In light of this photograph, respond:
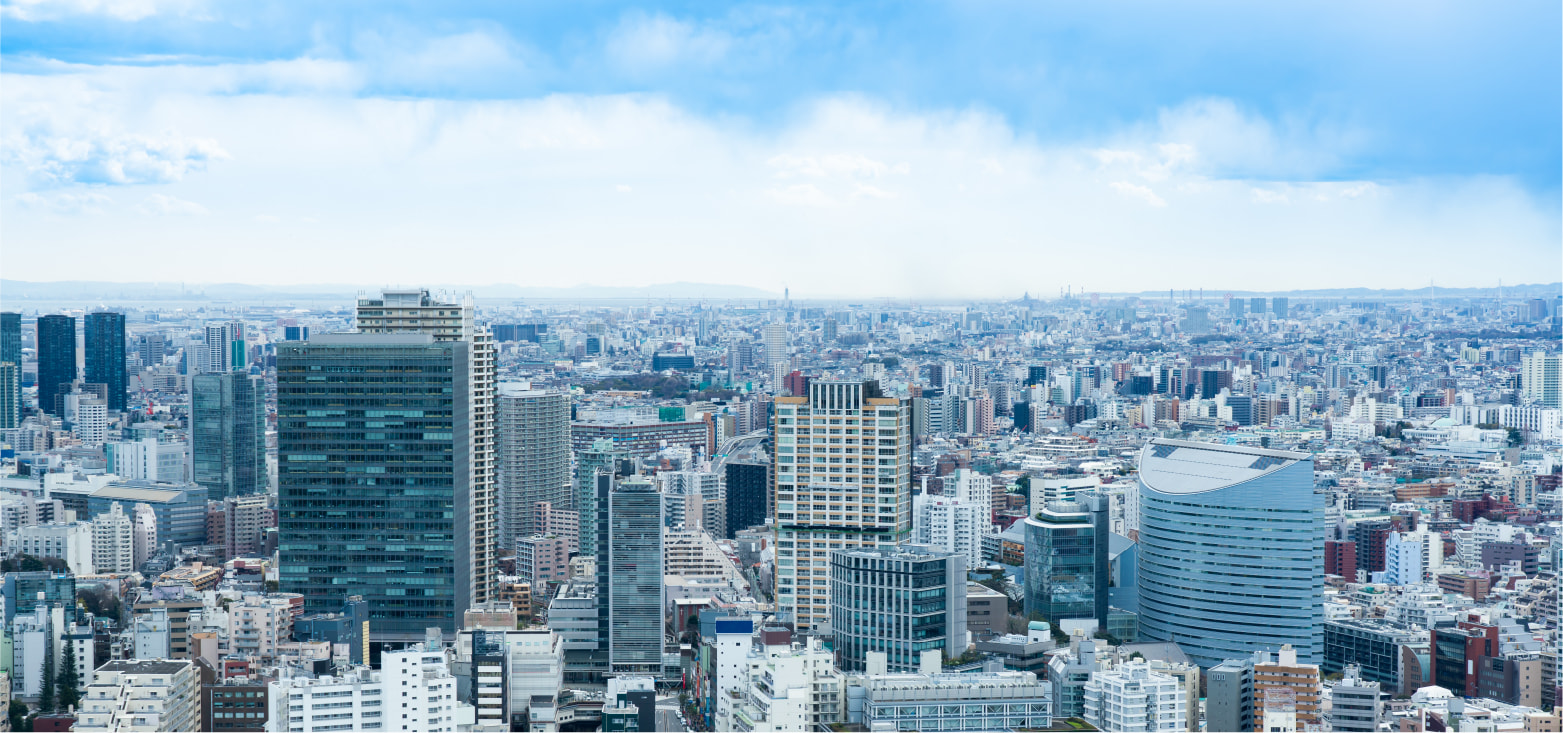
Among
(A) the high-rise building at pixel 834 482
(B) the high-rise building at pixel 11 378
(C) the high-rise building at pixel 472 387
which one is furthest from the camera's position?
(B) the high-rise building at pixel 11 378

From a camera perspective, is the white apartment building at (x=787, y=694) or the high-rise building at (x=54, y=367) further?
the high-rise building at (x=54, y=367)

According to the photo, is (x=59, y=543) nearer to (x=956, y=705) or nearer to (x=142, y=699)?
(x=142, y=699)

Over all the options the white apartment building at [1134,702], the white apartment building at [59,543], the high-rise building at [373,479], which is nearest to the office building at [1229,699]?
the white apartment building at [1134,702]

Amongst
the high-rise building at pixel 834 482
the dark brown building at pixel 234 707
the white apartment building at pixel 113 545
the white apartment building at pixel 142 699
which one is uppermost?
the high-rise building at pixel 834 482

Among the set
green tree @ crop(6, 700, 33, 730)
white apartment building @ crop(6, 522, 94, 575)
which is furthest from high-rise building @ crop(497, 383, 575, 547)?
green tree @ crop(6, 700, 33, 730)

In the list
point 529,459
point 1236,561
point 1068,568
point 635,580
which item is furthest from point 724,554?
point 1236,561

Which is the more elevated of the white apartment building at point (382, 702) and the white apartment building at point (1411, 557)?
the white apartment building at point (382, 702)

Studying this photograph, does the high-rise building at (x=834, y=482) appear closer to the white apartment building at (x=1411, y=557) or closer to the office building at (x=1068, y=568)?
the office building at (x=1068, y=568)

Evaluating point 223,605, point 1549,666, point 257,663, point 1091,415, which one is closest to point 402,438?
point 223,605
